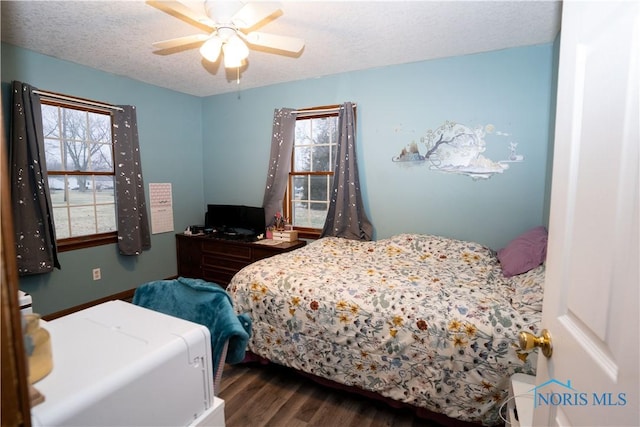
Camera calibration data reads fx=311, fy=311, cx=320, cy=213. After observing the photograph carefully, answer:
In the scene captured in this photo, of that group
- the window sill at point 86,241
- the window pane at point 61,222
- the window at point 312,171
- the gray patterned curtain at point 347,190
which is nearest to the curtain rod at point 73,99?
the window pane at point 61,222

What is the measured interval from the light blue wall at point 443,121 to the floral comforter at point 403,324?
647 mm

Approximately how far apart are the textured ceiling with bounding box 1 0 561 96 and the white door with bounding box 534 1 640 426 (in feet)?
5.26

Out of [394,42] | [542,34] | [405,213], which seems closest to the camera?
[542,34]

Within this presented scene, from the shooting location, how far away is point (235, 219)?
3.87 meters

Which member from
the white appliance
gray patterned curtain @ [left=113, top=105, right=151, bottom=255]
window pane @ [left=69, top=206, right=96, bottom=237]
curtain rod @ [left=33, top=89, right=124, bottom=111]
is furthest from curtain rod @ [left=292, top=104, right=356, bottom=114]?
the white appliance

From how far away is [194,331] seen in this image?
86 cm

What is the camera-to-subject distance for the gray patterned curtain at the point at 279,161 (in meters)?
3.60

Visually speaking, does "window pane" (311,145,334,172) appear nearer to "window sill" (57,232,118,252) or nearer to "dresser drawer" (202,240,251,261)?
"dresser drawer" (202,240,251,261)

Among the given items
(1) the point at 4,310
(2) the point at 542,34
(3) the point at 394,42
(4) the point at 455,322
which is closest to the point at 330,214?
(3) the point at 394,42

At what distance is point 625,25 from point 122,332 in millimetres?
1320

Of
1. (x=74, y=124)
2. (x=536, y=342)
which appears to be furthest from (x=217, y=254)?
(x=536, y=342)

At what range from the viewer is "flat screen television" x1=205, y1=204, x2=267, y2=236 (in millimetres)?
3677

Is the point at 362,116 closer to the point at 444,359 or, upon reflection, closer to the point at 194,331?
the point at 444,359

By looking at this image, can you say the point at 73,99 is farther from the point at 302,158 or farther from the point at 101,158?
the point at 302,158
